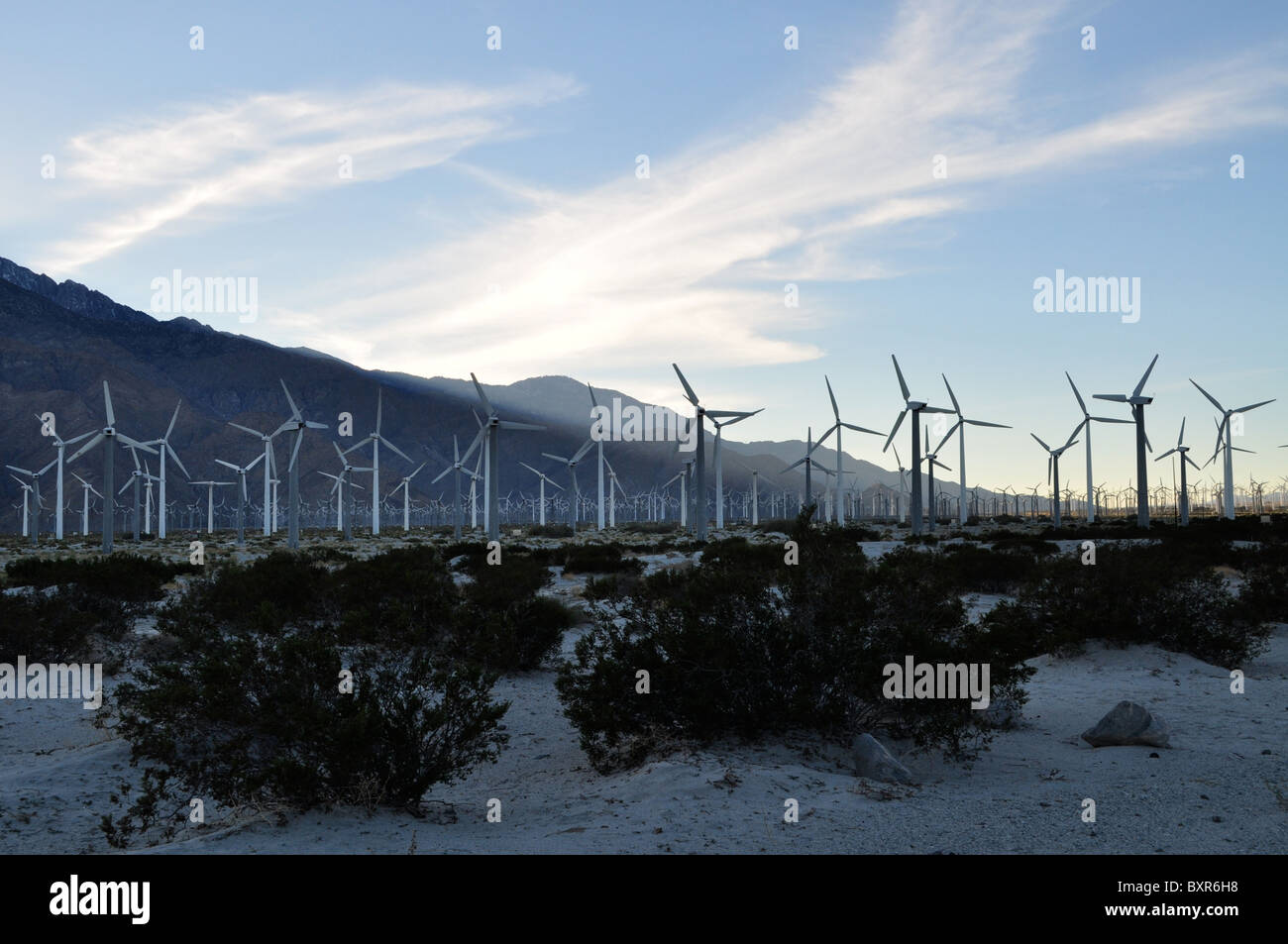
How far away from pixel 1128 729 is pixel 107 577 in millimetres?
20473

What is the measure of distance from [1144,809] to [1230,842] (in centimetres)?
92

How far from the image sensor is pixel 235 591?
64.1ft

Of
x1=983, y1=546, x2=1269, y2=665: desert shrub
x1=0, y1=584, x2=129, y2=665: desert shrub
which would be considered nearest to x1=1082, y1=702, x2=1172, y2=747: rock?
x1=983, y1=546, x2=1269, y2=665: desert shrub

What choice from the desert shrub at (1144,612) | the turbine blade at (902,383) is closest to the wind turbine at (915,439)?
the turbine blade at (902,383)

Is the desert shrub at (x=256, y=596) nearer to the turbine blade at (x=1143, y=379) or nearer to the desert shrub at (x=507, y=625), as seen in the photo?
the desert shrub at (x=507, y=625)

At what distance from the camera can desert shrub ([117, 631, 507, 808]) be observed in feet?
28.0

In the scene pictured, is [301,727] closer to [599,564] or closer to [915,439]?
[599,564]

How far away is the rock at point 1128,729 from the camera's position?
10594 millimetres

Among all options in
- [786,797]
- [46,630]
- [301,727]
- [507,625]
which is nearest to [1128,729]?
[786,797]

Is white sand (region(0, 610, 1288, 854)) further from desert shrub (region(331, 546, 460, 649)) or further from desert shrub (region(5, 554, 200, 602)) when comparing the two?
desert shrub (region(5, 554, 200, 602))

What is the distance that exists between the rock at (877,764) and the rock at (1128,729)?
9.37 feet

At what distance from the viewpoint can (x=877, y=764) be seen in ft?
31.6
